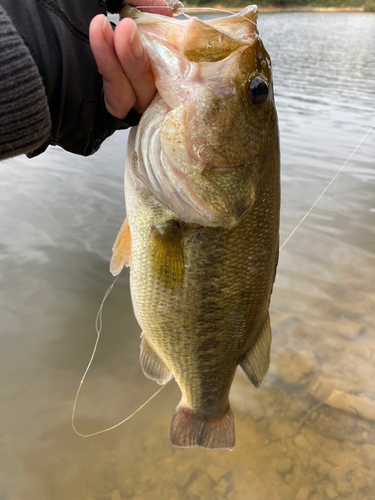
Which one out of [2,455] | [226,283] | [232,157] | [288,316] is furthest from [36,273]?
[232,157]

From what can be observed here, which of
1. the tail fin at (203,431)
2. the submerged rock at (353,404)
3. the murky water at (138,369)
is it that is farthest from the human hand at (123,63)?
the submerged rock at (353,404)

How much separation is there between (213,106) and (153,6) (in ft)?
1.28

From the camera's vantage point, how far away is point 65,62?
110cm

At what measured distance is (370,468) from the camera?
2.30m

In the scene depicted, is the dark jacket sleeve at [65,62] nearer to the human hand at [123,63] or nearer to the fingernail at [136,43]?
the human hand at [123,63]

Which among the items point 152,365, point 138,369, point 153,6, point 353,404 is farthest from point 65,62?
point 353,404

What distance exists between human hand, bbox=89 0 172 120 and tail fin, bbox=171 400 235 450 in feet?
5.06

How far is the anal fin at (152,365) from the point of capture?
1867 millimetres

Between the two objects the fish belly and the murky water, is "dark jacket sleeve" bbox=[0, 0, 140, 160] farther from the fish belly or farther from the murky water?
the murky water

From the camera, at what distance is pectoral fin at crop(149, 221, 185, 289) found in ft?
4.53

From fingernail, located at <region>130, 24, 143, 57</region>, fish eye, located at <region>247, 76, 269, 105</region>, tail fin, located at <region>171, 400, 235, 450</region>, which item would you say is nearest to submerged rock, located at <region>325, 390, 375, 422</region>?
tail fin, located at <region>171, 400, 235, 450</region>

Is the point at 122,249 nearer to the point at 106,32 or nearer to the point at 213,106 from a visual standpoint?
the point at 213,106

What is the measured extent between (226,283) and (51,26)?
3.41 ft

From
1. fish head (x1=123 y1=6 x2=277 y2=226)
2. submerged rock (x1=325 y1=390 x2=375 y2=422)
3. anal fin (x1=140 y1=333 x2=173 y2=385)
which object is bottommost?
submerged rock (x1=325 y1=390 x2=375 y2=422)
